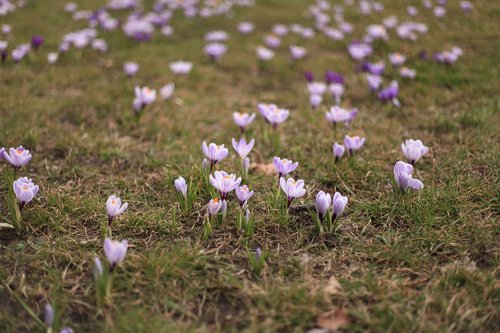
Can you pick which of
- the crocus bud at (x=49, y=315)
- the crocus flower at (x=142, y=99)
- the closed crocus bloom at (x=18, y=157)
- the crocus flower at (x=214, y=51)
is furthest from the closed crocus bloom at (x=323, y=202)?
the crocus flower at (x=214, y=51)

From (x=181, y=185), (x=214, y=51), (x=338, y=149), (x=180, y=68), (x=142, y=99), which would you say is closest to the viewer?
(x=181, y=185)

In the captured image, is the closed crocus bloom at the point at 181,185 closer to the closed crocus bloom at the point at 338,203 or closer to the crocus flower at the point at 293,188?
the crocus flower at the point at 293,188

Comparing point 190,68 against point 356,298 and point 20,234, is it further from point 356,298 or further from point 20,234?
point 356,298

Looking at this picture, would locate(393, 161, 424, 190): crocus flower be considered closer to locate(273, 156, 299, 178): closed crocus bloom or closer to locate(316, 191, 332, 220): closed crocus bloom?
locate(316, 191, 332, 220): closed crocus bloom

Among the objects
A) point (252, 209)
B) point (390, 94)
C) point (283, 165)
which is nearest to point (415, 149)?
point (283, 165)

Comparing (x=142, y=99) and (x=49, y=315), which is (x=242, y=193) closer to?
(x=49, y=315)
